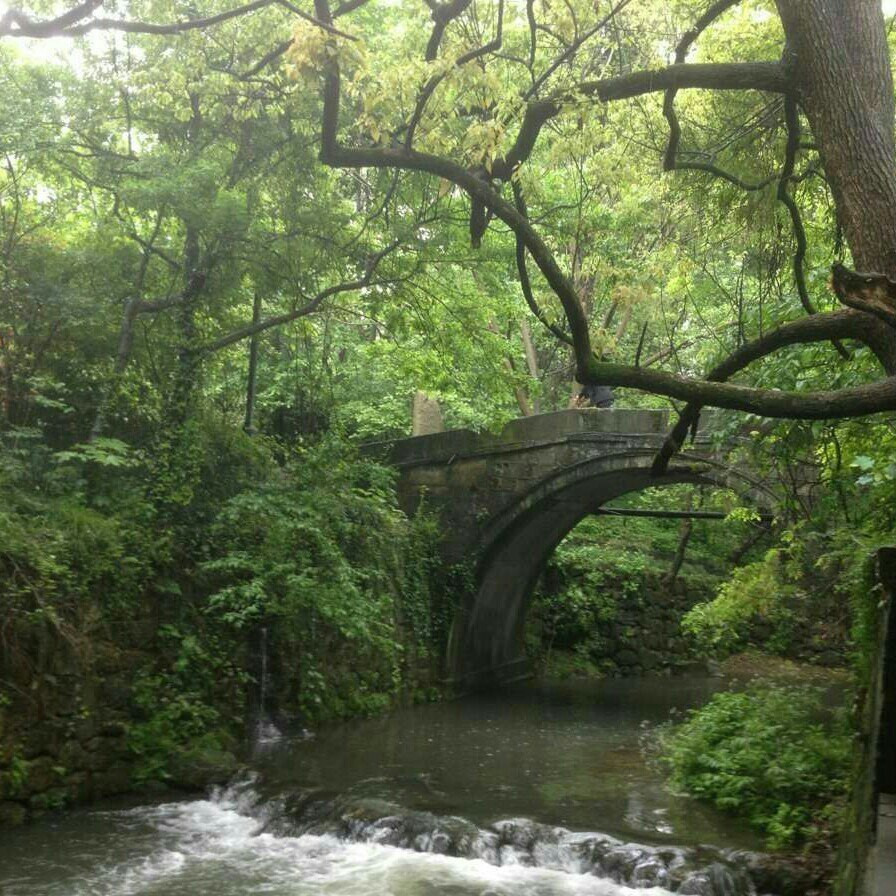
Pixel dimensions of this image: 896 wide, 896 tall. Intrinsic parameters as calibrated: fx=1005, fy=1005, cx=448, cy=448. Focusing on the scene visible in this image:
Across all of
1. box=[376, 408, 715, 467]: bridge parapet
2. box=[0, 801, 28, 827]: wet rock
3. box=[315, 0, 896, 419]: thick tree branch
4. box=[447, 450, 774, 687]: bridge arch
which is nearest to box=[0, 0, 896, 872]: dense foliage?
box=[315, 0, 896, 419]: thick tree branch

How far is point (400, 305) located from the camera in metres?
11.2

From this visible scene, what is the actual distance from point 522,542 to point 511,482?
5.05 feet

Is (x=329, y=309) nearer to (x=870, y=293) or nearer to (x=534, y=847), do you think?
(x=534, y=847)

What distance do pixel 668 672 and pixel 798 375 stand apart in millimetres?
13513

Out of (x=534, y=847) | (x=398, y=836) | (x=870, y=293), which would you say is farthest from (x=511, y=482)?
(x=870, y=293)

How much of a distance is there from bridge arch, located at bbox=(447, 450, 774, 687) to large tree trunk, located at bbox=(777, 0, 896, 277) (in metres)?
6.89

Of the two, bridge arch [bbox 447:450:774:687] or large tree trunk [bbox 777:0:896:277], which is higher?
large tree trunk [bbox 777:0:896:277]

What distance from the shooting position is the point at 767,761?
7430mm

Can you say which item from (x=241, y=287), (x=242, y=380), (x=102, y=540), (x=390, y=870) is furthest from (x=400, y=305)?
(x=390, y=870)

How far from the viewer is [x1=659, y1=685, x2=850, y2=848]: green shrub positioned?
22.4 ft

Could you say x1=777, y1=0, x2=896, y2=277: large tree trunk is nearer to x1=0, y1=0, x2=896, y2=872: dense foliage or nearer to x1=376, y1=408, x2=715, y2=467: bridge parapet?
x1=0, y1=0, x2=896, y2=872: dense foliage

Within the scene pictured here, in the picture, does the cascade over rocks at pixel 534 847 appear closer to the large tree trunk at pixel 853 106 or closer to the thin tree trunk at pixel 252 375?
the large tree trunk at pixel 853 106

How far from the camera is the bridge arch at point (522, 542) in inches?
516

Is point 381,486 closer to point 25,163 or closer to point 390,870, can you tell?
point 25,163
